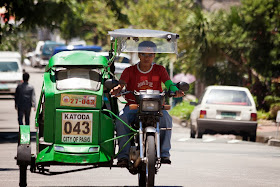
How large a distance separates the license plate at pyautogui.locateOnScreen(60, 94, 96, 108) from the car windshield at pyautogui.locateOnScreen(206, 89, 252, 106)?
40.3 feet

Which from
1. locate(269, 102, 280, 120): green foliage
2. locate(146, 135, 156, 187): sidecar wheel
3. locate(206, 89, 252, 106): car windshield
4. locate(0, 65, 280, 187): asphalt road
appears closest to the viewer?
locate(146, 135, 156, 187): sidecar wheel

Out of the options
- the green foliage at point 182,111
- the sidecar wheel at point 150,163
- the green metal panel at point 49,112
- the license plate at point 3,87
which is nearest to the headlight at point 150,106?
the sidecar wheel at point 150,163

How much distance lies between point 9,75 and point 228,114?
63.1 feet

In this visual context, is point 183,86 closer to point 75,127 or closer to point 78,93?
point 78,93

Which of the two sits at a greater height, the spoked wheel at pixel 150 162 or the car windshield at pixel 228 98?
the spoked wheel at pixel 150 162

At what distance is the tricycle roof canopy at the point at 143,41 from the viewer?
10.3 m

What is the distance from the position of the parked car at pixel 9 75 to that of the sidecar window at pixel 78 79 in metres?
28.5

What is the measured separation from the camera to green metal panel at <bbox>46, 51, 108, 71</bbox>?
401 inches

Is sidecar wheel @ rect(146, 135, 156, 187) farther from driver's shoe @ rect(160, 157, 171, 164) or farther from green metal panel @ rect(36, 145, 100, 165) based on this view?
green metal panel @ rect(36, 145, 100, 165)

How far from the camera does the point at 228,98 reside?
22000mm

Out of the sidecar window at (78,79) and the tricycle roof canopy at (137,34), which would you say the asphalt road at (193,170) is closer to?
the sidecar window at (78,79)


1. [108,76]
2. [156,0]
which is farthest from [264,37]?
[156,0]

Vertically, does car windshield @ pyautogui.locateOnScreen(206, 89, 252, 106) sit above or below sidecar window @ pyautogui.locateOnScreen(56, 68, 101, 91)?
below

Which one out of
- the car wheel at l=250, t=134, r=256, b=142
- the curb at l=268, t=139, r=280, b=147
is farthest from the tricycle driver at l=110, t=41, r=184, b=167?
the car wheel at l=250, t=134, r=256, b=142
